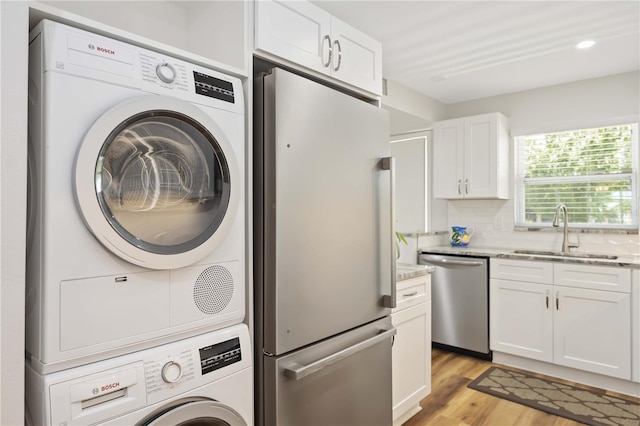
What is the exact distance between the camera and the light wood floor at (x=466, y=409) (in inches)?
96.8

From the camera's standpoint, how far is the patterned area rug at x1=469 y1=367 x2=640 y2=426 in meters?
2.52

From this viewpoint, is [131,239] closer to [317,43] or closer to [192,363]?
[192,363]

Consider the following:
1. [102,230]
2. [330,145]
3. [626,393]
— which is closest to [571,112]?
[626,393]

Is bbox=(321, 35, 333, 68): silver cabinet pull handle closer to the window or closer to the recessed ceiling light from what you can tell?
the recessed ceiling light

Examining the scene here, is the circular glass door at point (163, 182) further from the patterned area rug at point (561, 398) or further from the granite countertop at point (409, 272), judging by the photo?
the patterned area rug at point (561, 398)

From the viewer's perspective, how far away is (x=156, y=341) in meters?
1.19

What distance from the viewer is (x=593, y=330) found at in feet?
9.68

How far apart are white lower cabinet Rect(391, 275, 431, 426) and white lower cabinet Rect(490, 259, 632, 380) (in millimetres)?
1131

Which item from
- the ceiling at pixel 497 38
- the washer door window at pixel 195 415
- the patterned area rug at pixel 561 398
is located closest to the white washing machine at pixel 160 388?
the washer door window at pixel 195 415

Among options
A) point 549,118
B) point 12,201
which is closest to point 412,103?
point 549,118

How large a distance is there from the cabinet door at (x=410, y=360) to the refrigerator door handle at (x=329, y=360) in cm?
40

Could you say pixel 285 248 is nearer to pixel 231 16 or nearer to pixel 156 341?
pixel 156 341

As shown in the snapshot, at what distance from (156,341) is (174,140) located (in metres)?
0.61

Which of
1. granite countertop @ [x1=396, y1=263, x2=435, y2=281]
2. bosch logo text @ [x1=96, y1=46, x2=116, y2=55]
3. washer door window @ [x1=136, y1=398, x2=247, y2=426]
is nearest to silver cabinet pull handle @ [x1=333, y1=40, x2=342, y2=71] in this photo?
bosch logo text @ [x1=96, y1=46, x2=116, y2=55]
